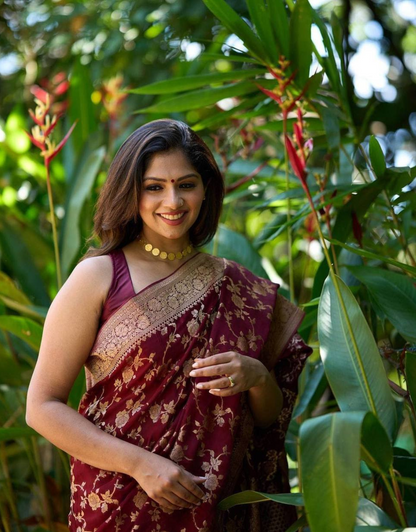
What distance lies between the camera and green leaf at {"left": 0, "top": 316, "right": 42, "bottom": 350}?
1.61 m

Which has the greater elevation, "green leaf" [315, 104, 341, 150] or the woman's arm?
"green leaf" [315, 104, 341, 150]

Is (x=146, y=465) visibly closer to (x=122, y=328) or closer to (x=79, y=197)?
(x=122, y=328)

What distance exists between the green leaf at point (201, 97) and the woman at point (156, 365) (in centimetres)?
44

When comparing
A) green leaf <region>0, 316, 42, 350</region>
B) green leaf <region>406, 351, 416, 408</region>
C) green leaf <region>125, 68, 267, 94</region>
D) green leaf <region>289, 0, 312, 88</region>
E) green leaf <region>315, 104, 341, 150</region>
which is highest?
green leaf <region>289, 0, 312, 88</region>

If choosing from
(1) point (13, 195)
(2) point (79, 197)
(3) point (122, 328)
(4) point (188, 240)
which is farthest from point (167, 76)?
(3) point (122, 328)

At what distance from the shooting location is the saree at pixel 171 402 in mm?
1175

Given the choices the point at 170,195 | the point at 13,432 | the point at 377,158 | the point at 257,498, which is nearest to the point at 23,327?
the point at 13,432

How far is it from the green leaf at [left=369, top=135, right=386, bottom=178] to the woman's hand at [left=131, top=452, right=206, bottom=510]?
0.74m

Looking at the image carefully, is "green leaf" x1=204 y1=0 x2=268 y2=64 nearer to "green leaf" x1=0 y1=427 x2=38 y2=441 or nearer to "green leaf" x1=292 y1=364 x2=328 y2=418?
"green leaf" x1=292 y1=364 x2=328 y2=418

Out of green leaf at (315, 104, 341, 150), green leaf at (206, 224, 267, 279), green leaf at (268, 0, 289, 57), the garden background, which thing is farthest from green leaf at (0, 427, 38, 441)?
green leaf at (268, 0, 289, 57)

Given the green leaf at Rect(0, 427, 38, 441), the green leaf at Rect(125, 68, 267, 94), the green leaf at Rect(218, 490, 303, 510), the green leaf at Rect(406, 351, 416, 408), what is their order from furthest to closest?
the green leaf at Rect(125, 68, 267, 94) < the green leaf at Rect(0, 427, 38, 441) < the green leaf at Rect(406, 351, 416, 408) < the green leaf at Rect(218, 490, 303, 510)

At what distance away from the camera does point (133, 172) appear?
1227mm

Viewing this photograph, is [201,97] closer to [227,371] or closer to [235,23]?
[235,23]

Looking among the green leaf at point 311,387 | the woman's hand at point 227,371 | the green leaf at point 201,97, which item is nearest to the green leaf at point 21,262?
the green leaf at point 201,97
